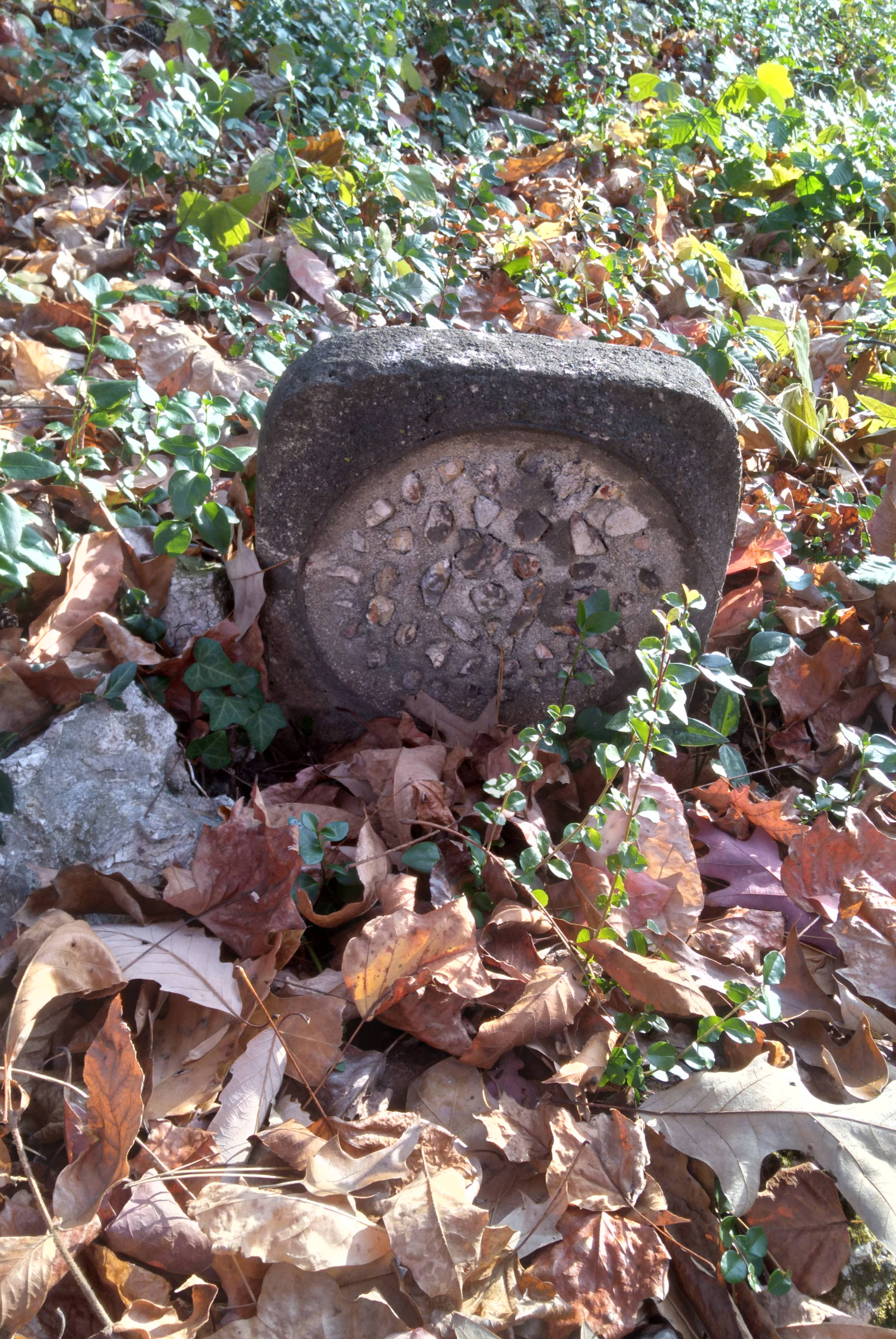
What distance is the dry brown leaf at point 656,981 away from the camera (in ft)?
4.75

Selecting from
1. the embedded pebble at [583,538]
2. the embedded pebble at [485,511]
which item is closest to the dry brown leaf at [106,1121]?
the embedded pebble at [485,511]

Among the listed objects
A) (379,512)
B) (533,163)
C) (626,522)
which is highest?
(533,163)

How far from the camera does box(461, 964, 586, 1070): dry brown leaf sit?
142cm

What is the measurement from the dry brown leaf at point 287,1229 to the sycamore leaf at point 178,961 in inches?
11.1

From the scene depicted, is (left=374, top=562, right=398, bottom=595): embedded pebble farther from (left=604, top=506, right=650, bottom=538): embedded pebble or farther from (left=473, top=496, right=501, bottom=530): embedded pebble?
(left=604, top=506, right=650, bottom=538): embedded pebble

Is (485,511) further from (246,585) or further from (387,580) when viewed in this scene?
(246,585)

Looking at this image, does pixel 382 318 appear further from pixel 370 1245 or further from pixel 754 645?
pixel 370 1245

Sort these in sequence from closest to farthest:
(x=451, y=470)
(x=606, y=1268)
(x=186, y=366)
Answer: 1. (x=606, y=1268)
2. (x=451, y=470)
3. (x=186, y=366)

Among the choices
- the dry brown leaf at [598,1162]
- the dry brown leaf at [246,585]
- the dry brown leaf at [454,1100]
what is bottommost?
the dry brown leaf at [454,1100]

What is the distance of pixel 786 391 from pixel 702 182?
195 cm

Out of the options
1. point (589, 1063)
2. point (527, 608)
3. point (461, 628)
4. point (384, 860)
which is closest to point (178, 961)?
point (384, 860)

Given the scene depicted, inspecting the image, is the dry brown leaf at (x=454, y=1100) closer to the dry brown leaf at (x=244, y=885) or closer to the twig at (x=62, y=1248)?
the dry brown leaf at (x=244, y=885)

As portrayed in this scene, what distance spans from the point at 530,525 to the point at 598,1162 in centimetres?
113

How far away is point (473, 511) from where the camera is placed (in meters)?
1.87
